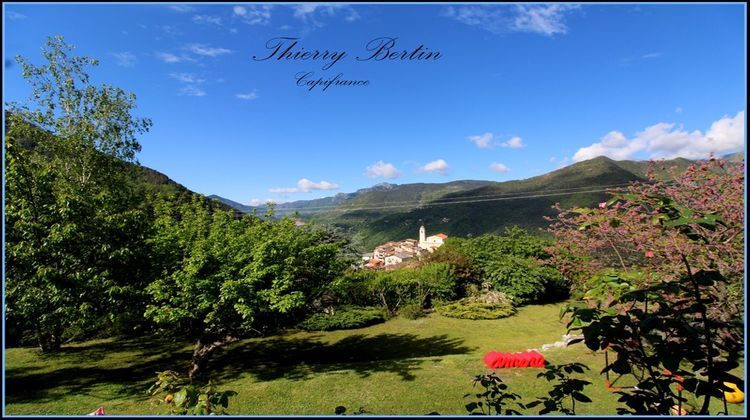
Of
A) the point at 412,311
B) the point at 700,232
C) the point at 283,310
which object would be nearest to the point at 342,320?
the point at 412,311

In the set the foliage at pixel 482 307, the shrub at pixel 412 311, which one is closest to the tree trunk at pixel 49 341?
the shrub at pixel 412 311

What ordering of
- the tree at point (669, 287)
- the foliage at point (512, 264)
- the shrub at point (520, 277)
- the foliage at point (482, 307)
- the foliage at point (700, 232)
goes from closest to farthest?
the tree at point (669, 287) < the foliage at point (700, 232) < the foliage at point (482, 307) < the shrub at point (520, 277) < the foliage at point (512, 264)

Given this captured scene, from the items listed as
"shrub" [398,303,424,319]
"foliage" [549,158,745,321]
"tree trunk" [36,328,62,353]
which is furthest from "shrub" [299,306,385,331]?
"foliage" [549,158,745,321]

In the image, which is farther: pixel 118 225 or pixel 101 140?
pixel 101 140

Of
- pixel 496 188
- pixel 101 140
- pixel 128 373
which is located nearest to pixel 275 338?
pixel 128 373

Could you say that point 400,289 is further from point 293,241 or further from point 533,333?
point 293,241

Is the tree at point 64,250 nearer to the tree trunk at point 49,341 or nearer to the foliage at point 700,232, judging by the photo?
the tree trunk at point 49,341
